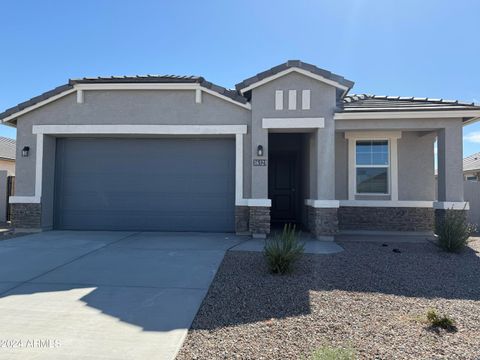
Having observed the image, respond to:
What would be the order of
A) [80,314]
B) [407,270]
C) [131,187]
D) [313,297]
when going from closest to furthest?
1. [80,314]
2. [313,297]
3. [407,270]
4. [131,187]

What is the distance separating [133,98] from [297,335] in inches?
338

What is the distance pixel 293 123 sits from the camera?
939 centimetres

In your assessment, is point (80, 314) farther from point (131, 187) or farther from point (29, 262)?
point (131, 187)

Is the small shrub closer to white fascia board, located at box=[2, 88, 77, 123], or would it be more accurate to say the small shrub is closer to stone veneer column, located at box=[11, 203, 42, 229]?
stone veneer column, located at box=[11, 203, 42, 229]

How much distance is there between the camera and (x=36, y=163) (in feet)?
33.4

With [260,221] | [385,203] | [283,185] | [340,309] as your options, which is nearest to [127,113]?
[260,221]

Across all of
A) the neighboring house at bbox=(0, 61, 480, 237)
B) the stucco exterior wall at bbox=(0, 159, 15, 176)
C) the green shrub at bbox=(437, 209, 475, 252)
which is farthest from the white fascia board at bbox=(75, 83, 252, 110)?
the stucco exterior wall at bbox=(0, 159, 15, 176)

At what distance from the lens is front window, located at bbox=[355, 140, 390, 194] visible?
1087cm

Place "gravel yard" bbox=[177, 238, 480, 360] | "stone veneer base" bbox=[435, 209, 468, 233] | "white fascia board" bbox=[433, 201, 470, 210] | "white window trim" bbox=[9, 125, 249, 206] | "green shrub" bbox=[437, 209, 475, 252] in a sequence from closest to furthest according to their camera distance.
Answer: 1. "gravel yard" bbox=[177, 238, 480, 360]
2. "green shrub" bbox=[437, 209, 475, 252]
3. "stone veneer base" bbox=[435, 209, 468, 233]
4. "white fascia board" bbox=[433, 201, 470, 210]
5. "white window trim" bbox=[9, 125, 249, 206]

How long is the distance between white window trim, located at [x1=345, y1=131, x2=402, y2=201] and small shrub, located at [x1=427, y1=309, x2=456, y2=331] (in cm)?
706

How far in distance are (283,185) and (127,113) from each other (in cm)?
651

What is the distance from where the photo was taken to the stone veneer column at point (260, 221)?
937 cm

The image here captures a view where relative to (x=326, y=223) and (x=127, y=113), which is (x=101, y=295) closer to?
(x=326, y=223)

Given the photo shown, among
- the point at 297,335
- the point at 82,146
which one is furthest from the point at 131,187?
the point at 297,335
